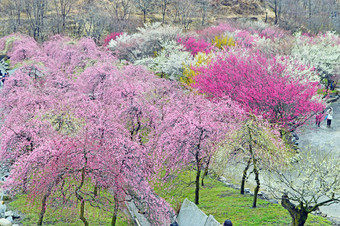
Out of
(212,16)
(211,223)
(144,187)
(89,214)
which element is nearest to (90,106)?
(89,214)

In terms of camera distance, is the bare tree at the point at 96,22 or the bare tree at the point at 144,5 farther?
the bare tree at the point at 144,5

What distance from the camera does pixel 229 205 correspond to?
1468 centimetres

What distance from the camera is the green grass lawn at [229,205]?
12836mm

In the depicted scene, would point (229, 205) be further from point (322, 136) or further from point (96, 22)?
point (96, 22)

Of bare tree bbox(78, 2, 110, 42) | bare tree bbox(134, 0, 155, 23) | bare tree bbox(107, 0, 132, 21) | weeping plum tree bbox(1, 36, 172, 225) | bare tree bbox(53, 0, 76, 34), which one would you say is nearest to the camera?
weeping plum tree bbox(1, 36, 172, 225)

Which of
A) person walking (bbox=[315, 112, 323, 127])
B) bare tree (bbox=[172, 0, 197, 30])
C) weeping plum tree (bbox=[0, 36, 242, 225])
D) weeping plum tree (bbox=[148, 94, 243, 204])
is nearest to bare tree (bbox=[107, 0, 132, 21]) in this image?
bare tree (bbox=[172, 0, 197, 30])

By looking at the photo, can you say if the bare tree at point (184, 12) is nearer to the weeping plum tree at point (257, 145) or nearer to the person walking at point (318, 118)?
the person walking at point (318, 118)

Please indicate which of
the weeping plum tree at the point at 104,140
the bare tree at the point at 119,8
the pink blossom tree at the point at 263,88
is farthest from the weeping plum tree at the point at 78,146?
the bare tree at the point at 119,8

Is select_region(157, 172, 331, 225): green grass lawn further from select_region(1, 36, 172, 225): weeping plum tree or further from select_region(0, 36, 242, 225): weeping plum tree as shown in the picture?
select_region(1, 36, 172, 225): weeping plum tree

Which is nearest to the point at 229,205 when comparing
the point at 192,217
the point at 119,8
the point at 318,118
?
the point at 192,217

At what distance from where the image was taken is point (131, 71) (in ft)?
85.4

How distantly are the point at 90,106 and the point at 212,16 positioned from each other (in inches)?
2875

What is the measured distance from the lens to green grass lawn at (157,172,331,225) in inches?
505

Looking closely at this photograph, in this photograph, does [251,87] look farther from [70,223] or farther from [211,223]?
[70,223]
